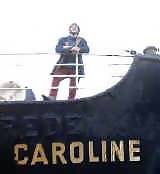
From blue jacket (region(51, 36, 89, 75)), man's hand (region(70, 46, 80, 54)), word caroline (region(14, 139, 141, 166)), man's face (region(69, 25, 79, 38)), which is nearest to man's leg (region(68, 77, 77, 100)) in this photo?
blue jacket (region(51, 36, 89, 75))

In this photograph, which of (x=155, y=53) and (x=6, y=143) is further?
(x=155, y=53)

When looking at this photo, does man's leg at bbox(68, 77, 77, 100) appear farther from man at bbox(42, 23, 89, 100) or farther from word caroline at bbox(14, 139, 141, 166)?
word caroline at bbox(14, 139, 141, 166)

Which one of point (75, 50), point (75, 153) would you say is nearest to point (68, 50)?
point (75, 50)

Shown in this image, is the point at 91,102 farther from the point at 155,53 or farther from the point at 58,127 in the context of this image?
the point at 155,53

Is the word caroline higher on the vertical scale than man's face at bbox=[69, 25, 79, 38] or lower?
lower

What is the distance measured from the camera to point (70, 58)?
6258 mm

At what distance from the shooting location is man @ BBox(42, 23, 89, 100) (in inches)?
231

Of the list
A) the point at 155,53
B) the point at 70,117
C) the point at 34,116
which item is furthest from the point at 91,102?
the point at 155,53

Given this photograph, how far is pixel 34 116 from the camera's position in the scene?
5.65 metres

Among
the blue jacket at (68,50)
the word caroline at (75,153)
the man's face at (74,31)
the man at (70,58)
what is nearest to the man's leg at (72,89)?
the man at (70,58)

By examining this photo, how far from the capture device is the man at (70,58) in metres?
5.86

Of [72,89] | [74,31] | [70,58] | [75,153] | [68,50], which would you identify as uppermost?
[74,31]

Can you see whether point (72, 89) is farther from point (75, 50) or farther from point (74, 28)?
point (74, 28)

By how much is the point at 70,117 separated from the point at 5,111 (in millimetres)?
729
